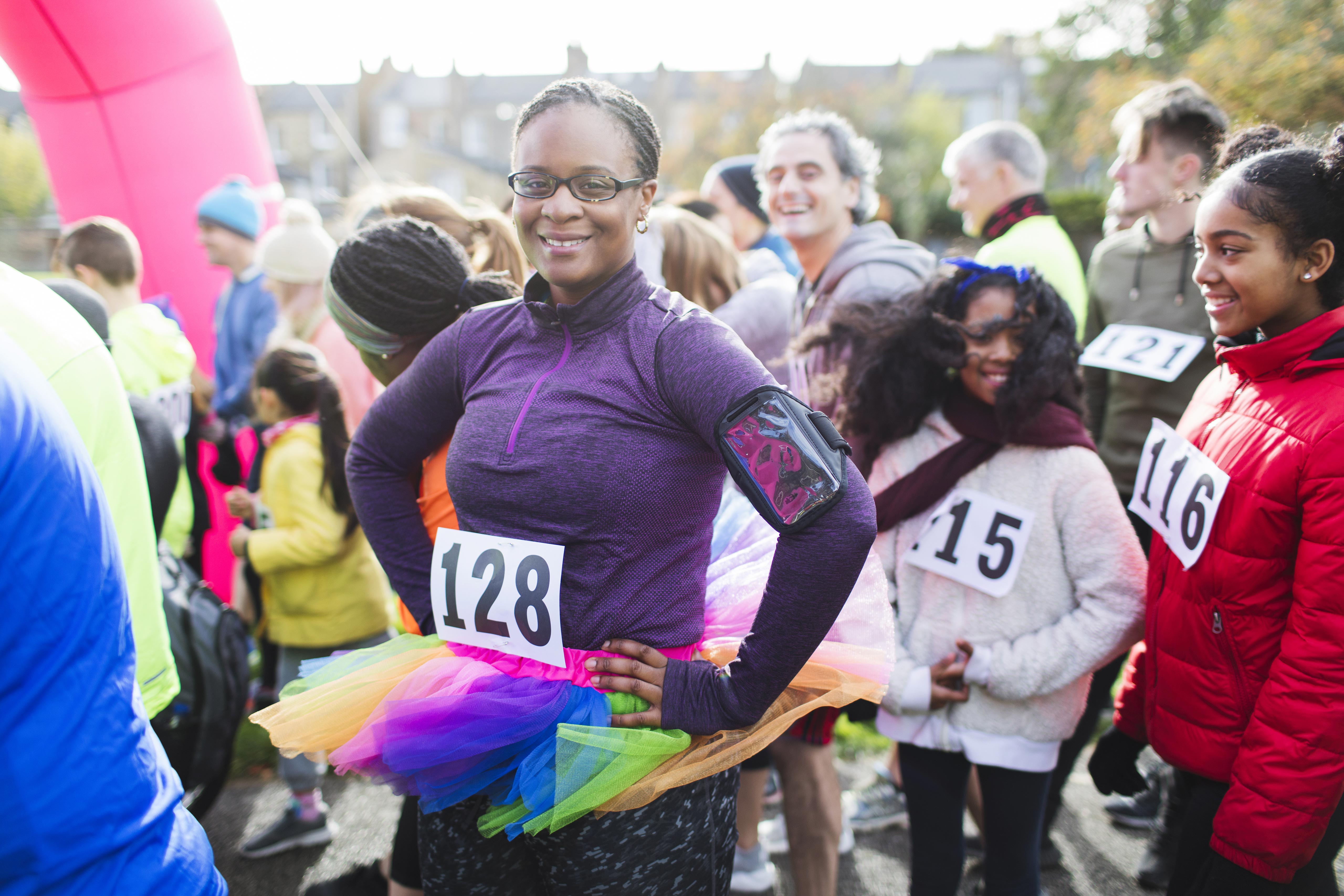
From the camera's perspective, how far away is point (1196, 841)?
193 centimetres

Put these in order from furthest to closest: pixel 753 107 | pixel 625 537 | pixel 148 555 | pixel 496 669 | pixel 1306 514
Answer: pixel 753 107 → pixel 148 555 → pixel 1306 514 → pixel 496 669 → pixel 625 537

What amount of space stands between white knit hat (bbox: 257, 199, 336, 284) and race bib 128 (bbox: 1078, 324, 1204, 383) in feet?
10.9

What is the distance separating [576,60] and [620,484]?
51137 millimetres

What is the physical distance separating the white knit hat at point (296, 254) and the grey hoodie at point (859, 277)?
2.36m

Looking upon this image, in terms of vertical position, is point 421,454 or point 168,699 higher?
point 421,454

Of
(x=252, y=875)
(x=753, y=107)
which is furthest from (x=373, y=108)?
(x=252, y=875)

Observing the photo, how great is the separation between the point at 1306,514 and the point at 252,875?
11.1ft

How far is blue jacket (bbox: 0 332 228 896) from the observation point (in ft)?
3.17

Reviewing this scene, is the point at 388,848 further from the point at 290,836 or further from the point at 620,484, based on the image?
the point at 620,484

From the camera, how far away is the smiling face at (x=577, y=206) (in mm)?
1488

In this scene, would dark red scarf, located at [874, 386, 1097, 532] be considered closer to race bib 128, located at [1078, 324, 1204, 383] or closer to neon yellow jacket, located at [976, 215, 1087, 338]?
race bib 128, located at [1078, 324, 1204, 383]

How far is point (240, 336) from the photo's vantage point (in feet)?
15.8

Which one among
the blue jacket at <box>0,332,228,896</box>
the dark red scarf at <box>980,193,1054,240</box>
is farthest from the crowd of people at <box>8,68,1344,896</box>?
the dark red scarf at <box>980,193,1054,240</box>

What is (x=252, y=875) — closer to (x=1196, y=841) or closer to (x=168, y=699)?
(x=168, y=699)
